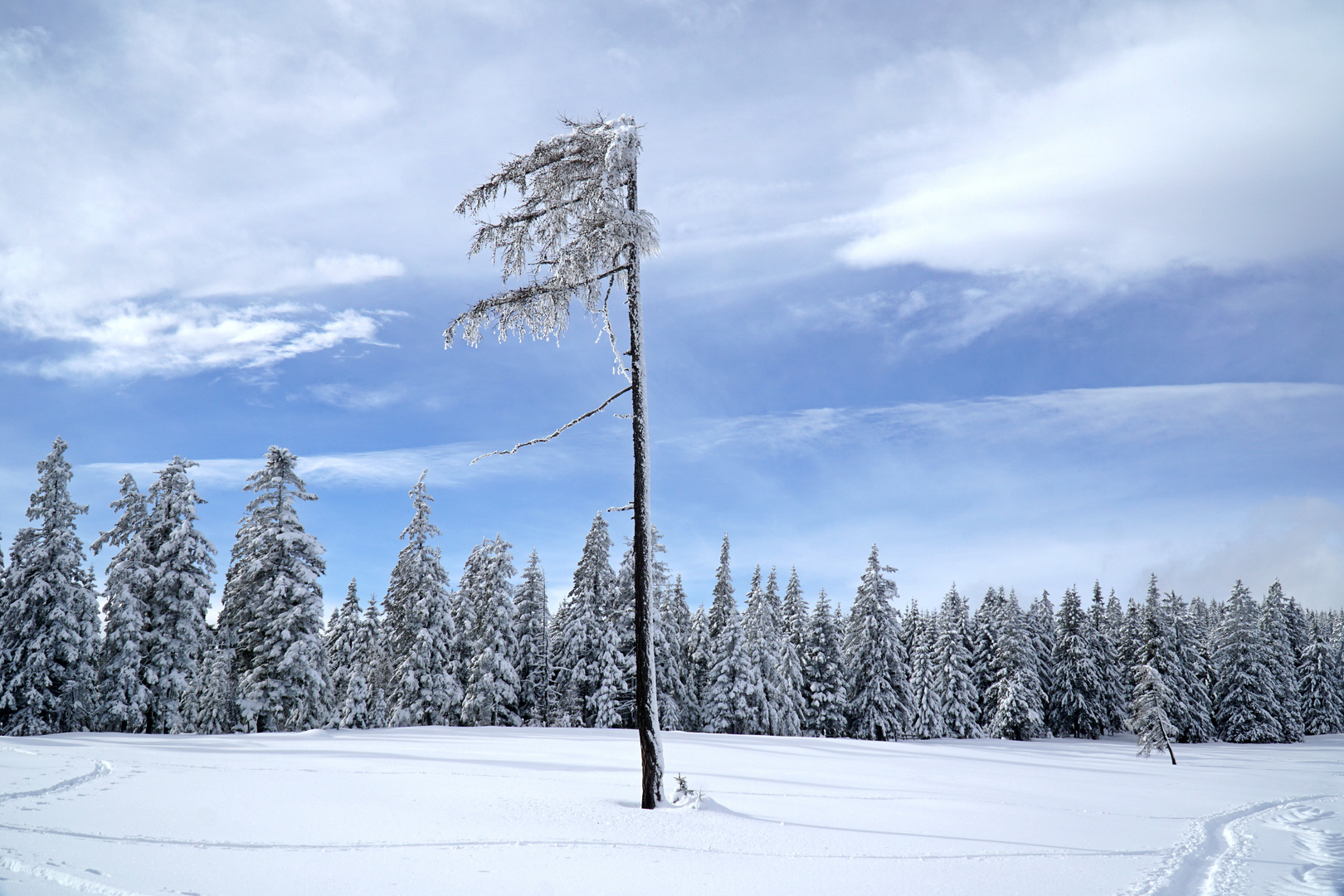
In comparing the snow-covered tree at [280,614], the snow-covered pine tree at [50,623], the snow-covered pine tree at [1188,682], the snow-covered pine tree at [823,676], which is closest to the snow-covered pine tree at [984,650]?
the snow-covered pine tree at [1188,682]

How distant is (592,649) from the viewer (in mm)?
44938

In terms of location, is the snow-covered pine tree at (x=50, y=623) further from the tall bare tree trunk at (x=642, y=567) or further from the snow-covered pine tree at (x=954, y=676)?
the snow-covered pine tree at (x=954, y=676)

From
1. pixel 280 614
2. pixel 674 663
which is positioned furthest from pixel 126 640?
pixel 674 663

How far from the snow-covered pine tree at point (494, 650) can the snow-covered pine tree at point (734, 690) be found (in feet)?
40.1

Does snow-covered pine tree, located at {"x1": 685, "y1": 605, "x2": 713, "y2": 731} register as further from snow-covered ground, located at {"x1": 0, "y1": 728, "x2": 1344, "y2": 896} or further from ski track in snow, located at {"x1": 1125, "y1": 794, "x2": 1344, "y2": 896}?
ski track in snow, located at {"x1": 1125, "y1": 794, "x2": 1344, "y2": 896}

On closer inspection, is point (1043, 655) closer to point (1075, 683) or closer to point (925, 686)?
point (1075, 683)

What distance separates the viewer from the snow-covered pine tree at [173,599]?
31.8 metres

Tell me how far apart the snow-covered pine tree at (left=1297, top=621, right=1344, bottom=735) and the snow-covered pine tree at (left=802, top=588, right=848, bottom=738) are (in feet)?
174

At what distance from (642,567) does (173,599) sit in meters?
28.5

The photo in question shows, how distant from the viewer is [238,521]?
34531mm

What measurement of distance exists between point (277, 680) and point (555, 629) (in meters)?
24.0

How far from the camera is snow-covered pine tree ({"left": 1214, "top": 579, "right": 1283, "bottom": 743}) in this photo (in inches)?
2360

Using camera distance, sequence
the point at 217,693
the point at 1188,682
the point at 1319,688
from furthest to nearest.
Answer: the point at 1319,688 < the point at 1188,682 < the point at 217,693

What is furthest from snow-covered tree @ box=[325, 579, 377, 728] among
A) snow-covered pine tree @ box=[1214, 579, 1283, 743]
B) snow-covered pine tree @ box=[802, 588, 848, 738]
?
snow-covered pine tree @ box=[1214, 579, 1283, 743]
